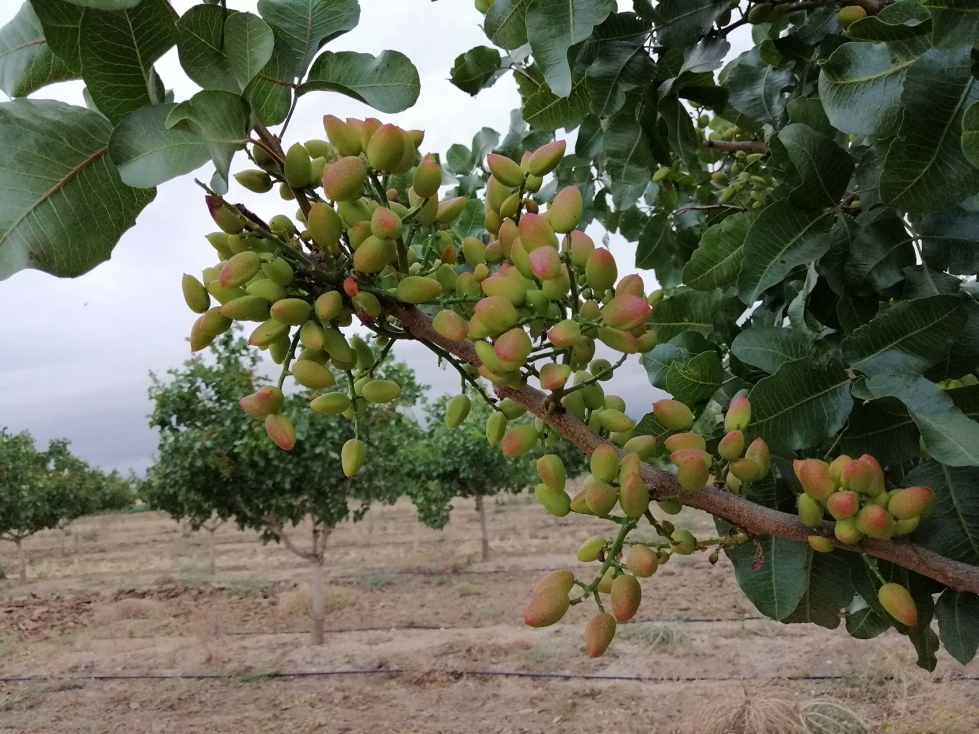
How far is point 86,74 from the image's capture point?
44 centimetres

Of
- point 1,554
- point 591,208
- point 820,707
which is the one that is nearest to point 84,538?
point 1,554

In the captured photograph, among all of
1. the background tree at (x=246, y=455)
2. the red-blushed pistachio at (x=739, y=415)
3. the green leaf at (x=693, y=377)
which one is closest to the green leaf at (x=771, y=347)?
the green leaf at (x=693, y=377)

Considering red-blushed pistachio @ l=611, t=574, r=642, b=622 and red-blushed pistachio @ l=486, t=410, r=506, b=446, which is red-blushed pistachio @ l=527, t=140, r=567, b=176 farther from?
red-blushed pistachio @ l=611, t=574, r=642, b=622

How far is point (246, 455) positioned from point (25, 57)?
6.58 metres

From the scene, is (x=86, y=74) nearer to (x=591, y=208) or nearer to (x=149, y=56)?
(x=149, y=56)

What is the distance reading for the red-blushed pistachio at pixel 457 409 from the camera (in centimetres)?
61

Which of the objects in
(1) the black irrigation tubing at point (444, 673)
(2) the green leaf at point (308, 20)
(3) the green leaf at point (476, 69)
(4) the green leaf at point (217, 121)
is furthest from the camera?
(1) the black irrigation tubing at point (444, 673)

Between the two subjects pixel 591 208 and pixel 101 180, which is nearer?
pixel 101 180

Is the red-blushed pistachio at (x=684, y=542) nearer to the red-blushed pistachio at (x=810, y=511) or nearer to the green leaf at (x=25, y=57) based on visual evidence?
the red-blushed pistachio at (x=810, y=511)

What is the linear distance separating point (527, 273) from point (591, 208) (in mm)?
1044

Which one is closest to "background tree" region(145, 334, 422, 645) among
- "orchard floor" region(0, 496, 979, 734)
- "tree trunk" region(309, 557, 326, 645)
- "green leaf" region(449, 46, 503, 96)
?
"tree trunk" region(309, 557, 326, 645)

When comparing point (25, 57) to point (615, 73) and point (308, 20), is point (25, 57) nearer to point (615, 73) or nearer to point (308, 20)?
point (308, 20)

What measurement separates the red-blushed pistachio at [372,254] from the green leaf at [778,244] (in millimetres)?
432

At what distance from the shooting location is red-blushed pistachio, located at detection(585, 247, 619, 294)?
1.61ft
